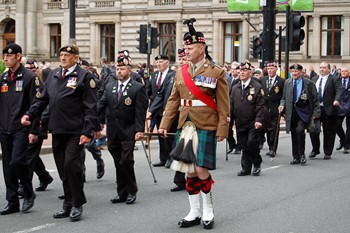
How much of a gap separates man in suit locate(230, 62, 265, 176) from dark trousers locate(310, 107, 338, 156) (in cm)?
318

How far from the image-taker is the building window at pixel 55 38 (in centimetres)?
5300

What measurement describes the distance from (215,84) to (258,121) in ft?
14.7

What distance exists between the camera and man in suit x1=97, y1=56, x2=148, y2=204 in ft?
34.0

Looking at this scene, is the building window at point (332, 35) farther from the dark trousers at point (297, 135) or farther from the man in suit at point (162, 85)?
the man in suit at point (162, 85)

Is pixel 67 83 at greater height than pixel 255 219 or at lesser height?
greater

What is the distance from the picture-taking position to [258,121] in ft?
42.9

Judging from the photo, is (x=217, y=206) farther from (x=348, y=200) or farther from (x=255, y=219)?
(x=348, y=200)

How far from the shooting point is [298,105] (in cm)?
1532

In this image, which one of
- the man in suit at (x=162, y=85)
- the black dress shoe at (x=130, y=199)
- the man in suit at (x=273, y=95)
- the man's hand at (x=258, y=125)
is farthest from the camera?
the man in suit at (x=273, y=95)

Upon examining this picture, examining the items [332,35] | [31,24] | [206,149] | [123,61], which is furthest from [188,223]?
[31,24]

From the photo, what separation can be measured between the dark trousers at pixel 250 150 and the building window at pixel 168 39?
34.6 metres

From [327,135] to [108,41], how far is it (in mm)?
35399

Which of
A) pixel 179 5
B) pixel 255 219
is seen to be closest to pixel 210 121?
pixel 255 219

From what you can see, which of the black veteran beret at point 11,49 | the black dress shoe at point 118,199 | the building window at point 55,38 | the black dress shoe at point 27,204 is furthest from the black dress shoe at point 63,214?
the building window at point 55,38
